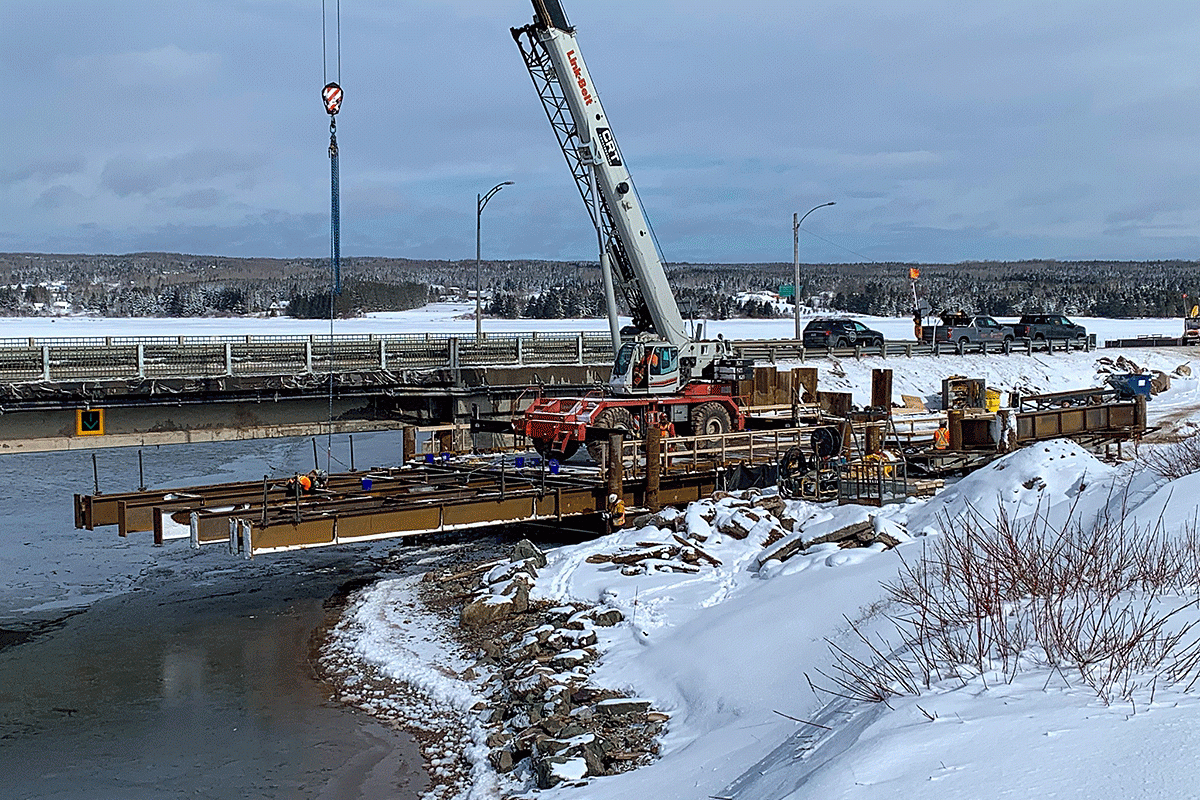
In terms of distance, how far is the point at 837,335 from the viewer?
1989 inches

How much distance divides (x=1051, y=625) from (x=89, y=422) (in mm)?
23693

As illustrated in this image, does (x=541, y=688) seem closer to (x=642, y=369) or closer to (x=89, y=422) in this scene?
(x=642, y=369)

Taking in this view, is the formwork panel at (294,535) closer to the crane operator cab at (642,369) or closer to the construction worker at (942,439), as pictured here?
the crane operator cab at (642,369)

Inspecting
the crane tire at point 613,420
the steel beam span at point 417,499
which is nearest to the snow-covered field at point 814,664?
the steel beam span at point 417,499

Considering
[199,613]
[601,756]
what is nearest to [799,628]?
[601,756]

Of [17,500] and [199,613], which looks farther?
[17,500]

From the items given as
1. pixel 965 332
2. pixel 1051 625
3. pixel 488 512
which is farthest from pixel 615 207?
pixel 965 332

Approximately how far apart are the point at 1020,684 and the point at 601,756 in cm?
458

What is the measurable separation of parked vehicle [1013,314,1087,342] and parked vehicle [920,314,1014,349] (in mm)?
1440

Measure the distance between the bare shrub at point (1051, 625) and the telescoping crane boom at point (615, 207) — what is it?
16.4 meters

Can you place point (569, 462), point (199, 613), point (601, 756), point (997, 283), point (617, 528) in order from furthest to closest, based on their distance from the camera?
point (997, 283) < point (569, 462) < point (617, 528) < point (199, 613) < point (601, 756)

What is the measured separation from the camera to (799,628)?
1358 cm

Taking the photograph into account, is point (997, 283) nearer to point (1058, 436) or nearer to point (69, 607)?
point (1058, 436)

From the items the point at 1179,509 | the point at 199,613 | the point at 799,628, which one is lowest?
the point at 199,613
